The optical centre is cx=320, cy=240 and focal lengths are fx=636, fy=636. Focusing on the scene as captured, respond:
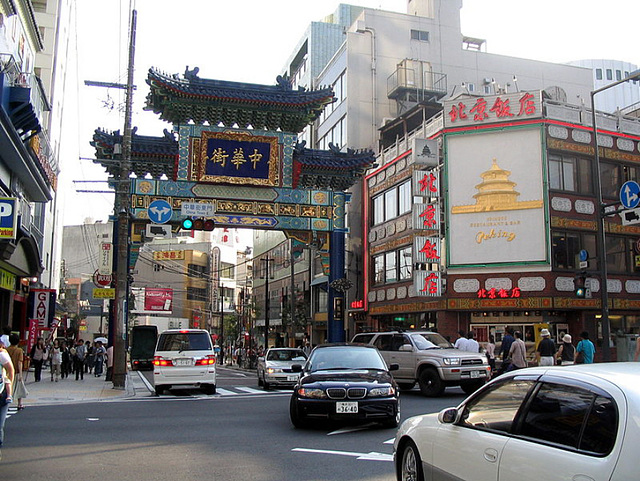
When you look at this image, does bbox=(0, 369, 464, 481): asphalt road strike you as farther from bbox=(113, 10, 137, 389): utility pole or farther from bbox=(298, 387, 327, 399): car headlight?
bbox=(113, 10, 137, 389): utility pole

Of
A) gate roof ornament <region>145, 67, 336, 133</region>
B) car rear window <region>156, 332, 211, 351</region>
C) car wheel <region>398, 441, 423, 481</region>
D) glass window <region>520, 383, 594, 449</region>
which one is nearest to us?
glass window <region>520, 383, 594, 449</region>

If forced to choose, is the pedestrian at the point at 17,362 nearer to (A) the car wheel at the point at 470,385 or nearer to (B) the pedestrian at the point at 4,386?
(B) the pedestrian at the point at 4,386


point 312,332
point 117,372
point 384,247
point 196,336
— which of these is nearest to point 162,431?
point 196,336

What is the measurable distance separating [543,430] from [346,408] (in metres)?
6.37

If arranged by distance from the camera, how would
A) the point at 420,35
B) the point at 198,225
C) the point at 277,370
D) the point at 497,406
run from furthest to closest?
the point at 420,35 → the point at 277,370 → the point at 198,225 → the point at 497,406

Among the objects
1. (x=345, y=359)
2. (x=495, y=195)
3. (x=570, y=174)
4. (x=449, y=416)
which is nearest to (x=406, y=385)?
(x=345, y=359)

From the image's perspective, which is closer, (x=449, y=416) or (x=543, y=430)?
(x=543, y=430)

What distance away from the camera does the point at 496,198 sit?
3109cm

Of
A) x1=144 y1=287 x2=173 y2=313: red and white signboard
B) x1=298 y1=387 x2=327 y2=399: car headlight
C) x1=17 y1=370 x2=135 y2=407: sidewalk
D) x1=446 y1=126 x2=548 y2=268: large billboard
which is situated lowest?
x1=17 y1=370 x2=135 y2=407: sidewalk

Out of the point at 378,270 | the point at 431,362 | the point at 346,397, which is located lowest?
the point at 346,397

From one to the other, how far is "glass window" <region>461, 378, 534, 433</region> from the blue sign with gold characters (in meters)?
16.4

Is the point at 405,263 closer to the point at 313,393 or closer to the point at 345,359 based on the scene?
the point at 345,359

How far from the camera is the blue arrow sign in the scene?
24812mm

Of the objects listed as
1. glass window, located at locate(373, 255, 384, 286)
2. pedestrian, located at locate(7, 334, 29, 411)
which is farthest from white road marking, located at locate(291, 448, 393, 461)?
glass window, located at locate(373, 255, 384, 286)
